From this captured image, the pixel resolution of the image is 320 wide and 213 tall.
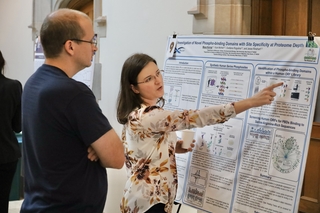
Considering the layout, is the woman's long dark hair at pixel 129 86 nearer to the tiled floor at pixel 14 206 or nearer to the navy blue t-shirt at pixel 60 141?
the navy blue t-shirt at pixel 60 141

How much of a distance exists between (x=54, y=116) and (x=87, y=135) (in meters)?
0.14

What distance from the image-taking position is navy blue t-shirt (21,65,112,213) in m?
1.53

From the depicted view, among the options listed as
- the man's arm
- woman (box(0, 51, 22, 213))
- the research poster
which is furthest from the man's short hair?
woman (box(0, 51, 22, 213))

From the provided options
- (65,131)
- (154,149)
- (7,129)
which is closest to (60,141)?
(65,131)

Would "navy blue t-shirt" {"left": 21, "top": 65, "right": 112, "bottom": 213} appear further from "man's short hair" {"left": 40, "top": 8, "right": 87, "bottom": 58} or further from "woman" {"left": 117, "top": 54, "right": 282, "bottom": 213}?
"woman" {"left": 117, "top": 54, "right": 282, "bottom": 213}

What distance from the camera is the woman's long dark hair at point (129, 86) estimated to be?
2.04 m

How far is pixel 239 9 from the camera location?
2.66m

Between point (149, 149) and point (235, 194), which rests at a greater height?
point (149, 149)

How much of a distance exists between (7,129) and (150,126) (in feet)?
4.55

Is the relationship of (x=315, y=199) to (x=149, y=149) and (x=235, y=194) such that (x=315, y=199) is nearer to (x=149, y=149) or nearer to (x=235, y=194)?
(x=235, y=194)

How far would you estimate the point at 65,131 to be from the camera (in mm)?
1559

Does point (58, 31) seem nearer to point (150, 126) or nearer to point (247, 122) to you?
point (150, 126)

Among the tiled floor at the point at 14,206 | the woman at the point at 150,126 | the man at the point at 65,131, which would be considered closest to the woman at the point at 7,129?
the woman at the point at 150,126

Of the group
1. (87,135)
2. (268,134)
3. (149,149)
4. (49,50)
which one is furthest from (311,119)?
(49,50)
